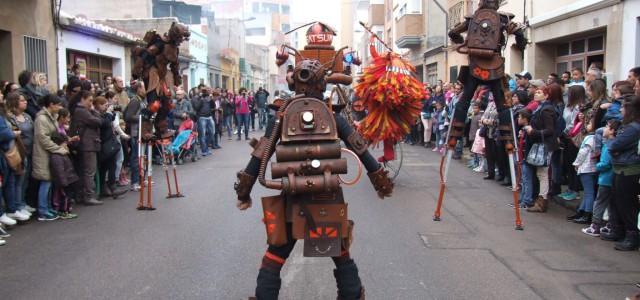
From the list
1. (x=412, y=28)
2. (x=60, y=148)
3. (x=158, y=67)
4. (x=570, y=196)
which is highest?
(x=412, y=28)

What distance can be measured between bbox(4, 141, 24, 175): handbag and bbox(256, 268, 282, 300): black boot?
196 inches

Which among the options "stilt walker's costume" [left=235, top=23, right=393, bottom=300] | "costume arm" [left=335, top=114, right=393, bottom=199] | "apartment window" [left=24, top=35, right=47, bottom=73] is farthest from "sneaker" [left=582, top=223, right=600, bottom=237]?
"apartment window" [left=24, top=35, right=47, bottom=73]

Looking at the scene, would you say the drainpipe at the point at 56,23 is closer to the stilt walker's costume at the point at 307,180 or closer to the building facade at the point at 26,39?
the building facade at the point at 26,39

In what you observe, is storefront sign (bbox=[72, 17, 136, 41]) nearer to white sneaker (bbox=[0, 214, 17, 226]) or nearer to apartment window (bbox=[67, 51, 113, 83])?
apartment window (bbox=[67, 51, 113, 83])

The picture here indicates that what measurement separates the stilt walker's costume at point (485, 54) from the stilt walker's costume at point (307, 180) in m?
3.33

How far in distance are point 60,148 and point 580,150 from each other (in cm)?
713

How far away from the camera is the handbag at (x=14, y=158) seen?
25.1 ft

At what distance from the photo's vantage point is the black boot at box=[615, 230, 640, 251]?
653 cm

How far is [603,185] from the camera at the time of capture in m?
7.16

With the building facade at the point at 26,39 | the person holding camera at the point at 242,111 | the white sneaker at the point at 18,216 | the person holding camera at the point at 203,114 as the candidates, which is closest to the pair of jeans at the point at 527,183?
the white sneaker at the point at 18,216

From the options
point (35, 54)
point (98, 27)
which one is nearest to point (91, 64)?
point (98, 27)

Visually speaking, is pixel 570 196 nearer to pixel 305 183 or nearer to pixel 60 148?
pixel 305 183

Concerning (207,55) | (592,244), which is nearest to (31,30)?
(592,244)

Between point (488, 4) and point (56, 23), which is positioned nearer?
point (488, 4)
